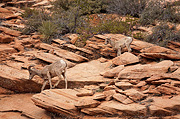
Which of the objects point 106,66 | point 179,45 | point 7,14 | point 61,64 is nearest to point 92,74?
point 106,66

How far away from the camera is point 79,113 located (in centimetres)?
730

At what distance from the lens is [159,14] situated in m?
15.9

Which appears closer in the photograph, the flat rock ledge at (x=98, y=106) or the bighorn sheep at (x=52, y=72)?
the flat rock ledge at (x=98, y=106)

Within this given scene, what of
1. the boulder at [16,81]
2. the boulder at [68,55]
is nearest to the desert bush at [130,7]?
the boulder at [68,55]

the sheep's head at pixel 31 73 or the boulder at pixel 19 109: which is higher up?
the sheep's head at pixel 31 73

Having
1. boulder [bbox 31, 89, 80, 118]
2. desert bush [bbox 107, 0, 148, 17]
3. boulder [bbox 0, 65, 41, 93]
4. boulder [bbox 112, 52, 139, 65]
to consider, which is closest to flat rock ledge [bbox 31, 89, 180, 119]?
boulder [bbox 31, 89, 80, 118]

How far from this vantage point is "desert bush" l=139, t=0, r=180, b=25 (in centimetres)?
1511

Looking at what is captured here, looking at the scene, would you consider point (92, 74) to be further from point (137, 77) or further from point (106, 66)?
point (137, 77)

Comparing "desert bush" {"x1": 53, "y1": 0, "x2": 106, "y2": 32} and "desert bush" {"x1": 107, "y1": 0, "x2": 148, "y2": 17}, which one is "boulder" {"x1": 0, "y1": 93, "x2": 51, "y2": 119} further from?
"desert bush" {"x1": 107, "y1": 0, "x2": 148, "y2": 17}

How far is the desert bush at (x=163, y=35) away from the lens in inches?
480

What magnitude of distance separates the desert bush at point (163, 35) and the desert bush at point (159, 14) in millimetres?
1633

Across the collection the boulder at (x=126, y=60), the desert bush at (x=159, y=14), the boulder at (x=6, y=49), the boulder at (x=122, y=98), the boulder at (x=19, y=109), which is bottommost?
the boulder at (x=19, y=109)

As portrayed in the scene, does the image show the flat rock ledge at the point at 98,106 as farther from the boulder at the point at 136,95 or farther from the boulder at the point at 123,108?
the boulder at the point at 136,95

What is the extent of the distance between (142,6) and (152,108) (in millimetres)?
12860
